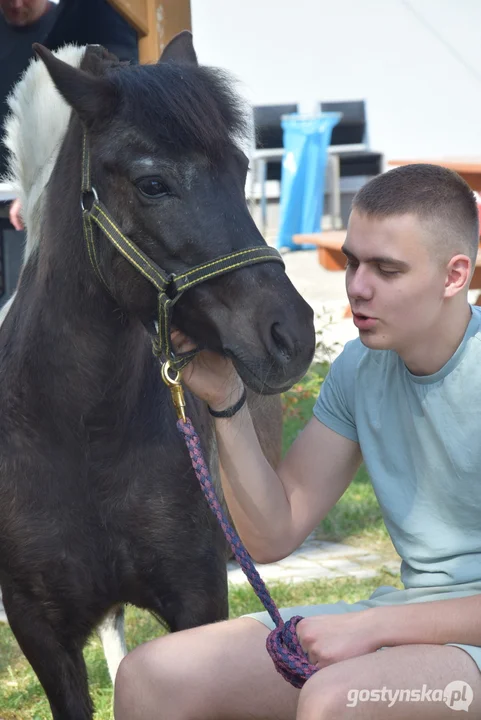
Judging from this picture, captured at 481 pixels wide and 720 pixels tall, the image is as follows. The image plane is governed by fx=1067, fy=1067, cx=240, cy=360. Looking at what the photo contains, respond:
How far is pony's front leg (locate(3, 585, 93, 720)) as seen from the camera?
2.75 m

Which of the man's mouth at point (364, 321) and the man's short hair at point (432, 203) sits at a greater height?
the man's short hair at point (432, 203)

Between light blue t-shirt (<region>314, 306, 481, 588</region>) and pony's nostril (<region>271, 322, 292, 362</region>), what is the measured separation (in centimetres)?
19

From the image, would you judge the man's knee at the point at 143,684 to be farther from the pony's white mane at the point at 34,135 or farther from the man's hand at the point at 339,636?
the pony's white mane at the point at 34,135

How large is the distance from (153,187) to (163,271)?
188 millimetres

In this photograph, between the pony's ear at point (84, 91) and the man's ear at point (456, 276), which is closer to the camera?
the man's ear at point (456, 276)

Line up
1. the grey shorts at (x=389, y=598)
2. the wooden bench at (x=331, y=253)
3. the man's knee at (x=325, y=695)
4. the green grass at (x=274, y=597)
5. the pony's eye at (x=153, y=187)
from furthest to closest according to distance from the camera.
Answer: the wooden bench at (x=331, y=253) < the green grass at (x=274, y=597) < the pony's eye at (x=153, y=187) < the grey shorts at (x=389, y=598) < the man's knee at (x=325, y=695)

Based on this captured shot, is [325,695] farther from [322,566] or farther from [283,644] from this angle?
[322,566]

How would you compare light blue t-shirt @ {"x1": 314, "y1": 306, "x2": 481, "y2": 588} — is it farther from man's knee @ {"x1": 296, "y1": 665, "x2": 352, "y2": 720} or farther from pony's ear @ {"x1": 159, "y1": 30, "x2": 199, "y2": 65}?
pony's ear @ {"x1": 159, "y1": 30, "x2": 199, "y2": 65}

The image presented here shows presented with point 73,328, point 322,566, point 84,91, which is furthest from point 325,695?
point 322,566

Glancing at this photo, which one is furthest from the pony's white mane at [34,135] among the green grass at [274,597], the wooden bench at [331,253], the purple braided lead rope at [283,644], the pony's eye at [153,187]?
the wooden bench at [331,253]

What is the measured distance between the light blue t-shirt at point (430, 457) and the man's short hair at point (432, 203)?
0.61 feet

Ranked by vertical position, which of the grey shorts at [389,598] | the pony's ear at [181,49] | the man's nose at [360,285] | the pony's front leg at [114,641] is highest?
the pony's ear at [181,49]

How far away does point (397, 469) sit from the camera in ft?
7.17

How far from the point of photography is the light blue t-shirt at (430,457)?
2078 millimetres
